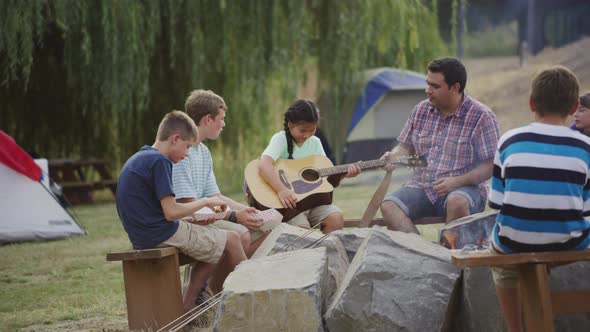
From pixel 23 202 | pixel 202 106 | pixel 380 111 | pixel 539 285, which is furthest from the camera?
pixel 380 111

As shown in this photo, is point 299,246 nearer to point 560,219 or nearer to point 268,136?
point 560,219

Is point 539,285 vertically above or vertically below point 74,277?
above

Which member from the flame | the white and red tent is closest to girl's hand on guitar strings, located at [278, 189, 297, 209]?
the flame

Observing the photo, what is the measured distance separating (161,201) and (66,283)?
7.57 feet

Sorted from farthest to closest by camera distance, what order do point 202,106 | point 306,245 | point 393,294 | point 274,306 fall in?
point 202,106 → point 306,245 → point 393,294 → point 274,306

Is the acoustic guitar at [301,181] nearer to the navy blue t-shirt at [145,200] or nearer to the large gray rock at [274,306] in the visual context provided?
the navy blue t-shirt at [145,200]

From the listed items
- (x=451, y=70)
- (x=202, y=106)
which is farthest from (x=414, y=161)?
(x=202, y=106)

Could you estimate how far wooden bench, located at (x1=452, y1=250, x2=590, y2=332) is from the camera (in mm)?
3191

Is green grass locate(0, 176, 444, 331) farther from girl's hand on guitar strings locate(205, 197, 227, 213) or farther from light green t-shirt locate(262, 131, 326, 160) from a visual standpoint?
light green t-shirt locate(262, 131, 326, 160)

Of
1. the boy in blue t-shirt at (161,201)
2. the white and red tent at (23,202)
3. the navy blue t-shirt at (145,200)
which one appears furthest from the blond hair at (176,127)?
the white and red tent at (23,202)

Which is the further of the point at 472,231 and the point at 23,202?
the point at 23,202

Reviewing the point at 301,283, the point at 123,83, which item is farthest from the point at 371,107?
the point at 301,283

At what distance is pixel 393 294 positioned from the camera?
12.1ft

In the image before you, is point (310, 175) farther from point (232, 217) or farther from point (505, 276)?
point (505, 276)
